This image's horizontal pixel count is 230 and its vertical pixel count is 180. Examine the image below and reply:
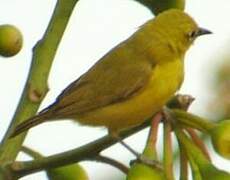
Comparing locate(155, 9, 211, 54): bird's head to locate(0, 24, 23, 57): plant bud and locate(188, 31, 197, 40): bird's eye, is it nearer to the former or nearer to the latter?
locate(188, 31, 197, 40): bird's eye

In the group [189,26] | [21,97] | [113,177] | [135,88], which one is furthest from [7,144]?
[189,26]

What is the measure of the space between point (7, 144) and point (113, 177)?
473 millimetres

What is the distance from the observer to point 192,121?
4.31 feet

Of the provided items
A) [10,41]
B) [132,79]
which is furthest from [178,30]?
[10,41]

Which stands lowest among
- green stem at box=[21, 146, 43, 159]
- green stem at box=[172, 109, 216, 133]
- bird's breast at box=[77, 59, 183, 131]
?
bird's breast at box=[77, 59, 183, 131]

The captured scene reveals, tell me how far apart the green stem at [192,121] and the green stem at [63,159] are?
0.45 ft

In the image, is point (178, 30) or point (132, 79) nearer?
point (132, 79)

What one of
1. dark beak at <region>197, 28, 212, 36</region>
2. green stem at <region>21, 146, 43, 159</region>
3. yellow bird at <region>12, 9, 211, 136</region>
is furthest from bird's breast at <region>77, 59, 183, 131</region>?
green stem at <region>21, 146, 43, 159</region>

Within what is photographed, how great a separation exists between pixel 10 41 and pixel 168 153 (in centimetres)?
45

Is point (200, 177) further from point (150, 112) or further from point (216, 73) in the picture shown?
point (216, 73)

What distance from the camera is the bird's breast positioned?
5.99 ft

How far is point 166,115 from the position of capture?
4.45 ft

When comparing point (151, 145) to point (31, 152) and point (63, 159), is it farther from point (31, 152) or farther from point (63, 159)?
point (31, 152)

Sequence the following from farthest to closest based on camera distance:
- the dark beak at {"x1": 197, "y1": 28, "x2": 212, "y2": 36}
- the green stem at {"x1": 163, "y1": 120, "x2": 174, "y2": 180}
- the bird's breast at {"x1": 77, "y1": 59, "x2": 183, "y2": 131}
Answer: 1. the dark beak at {"x1": 197, "y1": 28, "x2": 212, "y2": 36}
2. the bird's breast at {"x1": 77, "y1": 59, "x2": 183, "y2": 131}
3. the green stem at {"x1": 163, "y1": 120, "x2": 174, "y2": 180}
